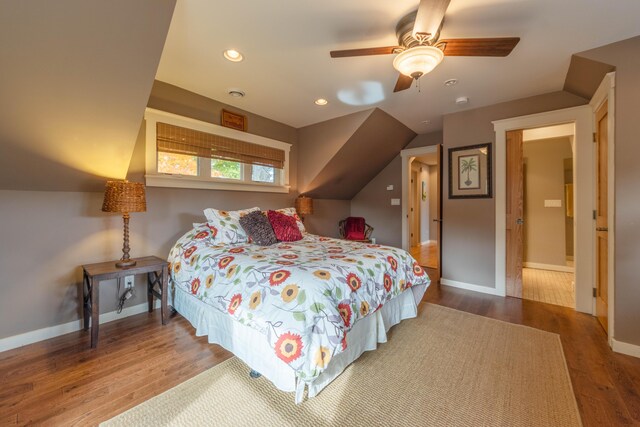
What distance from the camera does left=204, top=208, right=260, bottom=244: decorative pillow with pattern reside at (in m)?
2.64

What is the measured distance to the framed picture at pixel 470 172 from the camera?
332cm

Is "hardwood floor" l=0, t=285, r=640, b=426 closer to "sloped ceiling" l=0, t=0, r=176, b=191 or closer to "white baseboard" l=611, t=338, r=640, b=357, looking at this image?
"white baseboard" l=611, t=338, r=640, b=357

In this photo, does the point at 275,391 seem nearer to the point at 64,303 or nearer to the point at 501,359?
the point at 501,359

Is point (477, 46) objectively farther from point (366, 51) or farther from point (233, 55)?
point (233, 55)

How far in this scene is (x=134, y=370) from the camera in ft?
5.76

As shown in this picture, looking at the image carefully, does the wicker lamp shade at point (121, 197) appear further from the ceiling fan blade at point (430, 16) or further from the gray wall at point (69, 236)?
the ceiling fan blade at point (430, 16)

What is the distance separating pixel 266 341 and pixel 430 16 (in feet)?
6.82

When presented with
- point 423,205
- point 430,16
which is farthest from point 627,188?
point 423,205

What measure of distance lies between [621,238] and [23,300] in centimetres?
474

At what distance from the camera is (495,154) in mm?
3250

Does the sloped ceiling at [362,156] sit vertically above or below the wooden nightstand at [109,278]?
above

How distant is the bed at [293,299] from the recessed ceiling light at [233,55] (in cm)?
160

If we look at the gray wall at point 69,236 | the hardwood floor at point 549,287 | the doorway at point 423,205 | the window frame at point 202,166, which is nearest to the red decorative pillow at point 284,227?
the window frame at point 202,166

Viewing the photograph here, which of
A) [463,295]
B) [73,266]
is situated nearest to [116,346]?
[73,266]
